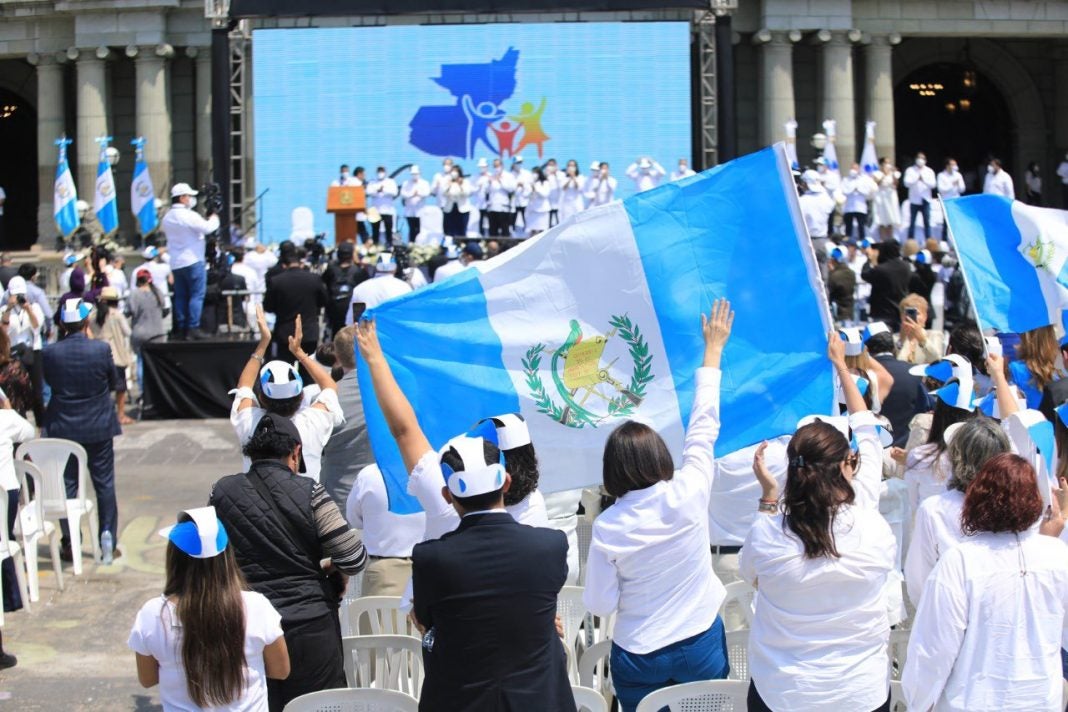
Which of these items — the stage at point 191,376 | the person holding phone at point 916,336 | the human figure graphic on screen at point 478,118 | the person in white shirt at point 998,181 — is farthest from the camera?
the person in white shirt at point 998,181

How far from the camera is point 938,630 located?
432 centimetres

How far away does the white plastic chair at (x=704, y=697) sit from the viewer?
480 centimetres

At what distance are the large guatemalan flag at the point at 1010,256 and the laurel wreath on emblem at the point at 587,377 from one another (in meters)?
2.64

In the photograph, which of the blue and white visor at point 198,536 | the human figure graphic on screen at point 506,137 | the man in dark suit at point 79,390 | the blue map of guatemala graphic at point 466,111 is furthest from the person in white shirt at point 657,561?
the human figure graphic on screen at point 506,137

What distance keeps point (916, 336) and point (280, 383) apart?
403cm

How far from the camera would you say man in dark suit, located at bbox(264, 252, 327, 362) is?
1442cm

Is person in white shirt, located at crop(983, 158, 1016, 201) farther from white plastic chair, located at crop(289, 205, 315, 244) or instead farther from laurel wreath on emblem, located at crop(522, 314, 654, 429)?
laurel wreath on emblem, located at crop(522, 314, 654, 429)

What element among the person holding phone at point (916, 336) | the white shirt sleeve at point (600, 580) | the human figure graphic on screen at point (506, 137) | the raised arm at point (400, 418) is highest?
the human figure graphic on screen at point (506, 137)

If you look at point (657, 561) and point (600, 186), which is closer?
point (657, 561)

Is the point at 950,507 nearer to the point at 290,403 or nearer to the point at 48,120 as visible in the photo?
the point at 290,403

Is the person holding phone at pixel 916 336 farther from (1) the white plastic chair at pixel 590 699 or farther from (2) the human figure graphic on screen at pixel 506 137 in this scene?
(2) the human figure graphic on screen at pixel 506 137

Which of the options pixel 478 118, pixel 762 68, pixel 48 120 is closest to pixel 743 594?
pixel 478 118

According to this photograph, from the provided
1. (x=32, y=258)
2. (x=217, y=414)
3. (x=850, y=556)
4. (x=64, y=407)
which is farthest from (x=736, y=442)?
(x=32, y=258)

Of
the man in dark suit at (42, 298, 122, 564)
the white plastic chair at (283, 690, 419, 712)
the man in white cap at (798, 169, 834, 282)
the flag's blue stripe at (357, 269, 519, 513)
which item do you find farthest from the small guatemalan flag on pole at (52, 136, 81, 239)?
the white plastic chair at (283, 690, 419, 712)
